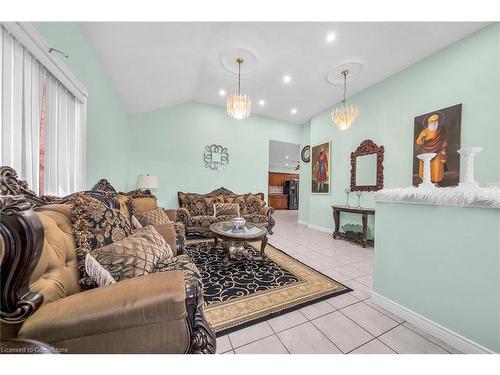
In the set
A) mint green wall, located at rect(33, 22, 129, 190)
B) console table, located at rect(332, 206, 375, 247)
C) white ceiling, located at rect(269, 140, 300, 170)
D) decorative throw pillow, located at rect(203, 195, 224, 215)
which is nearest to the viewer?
mint green wall, located at rect(33, 22, 129, 190)

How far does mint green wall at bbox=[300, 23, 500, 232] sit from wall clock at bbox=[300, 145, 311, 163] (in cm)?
90

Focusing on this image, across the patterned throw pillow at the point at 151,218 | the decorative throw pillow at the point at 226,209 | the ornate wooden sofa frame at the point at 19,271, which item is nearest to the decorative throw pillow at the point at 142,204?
the patterned throw pillow at the point at 151,218

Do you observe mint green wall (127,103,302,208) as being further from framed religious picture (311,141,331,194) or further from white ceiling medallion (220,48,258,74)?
white ceiling medallion (220,48,258,74)

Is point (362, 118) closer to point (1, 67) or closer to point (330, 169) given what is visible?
point (330, 169)

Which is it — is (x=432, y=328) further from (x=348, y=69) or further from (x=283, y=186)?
(x=283, y=186)

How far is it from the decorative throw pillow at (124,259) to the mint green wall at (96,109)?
5.59ft

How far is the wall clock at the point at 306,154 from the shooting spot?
5.44m

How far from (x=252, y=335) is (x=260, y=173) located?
4.30 metres

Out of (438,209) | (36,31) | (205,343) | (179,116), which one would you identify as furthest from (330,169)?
(36,31)

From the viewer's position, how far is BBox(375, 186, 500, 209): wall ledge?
1.09m

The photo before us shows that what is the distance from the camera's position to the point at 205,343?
0.82 meters

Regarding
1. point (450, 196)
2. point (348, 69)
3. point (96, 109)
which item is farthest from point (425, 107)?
point (96, 109)

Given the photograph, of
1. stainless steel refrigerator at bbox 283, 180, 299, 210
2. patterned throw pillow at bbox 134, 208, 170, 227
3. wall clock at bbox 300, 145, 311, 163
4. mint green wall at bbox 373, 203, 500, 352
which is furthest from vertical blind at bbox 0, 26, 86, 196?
stainless steel refrigerator at bbox 283, 180, 299, 210

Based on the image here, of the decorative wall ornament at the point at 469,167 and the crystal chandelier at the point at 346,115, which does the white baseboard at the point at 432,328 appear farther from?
the crystal chandelier at the point at 346,115
